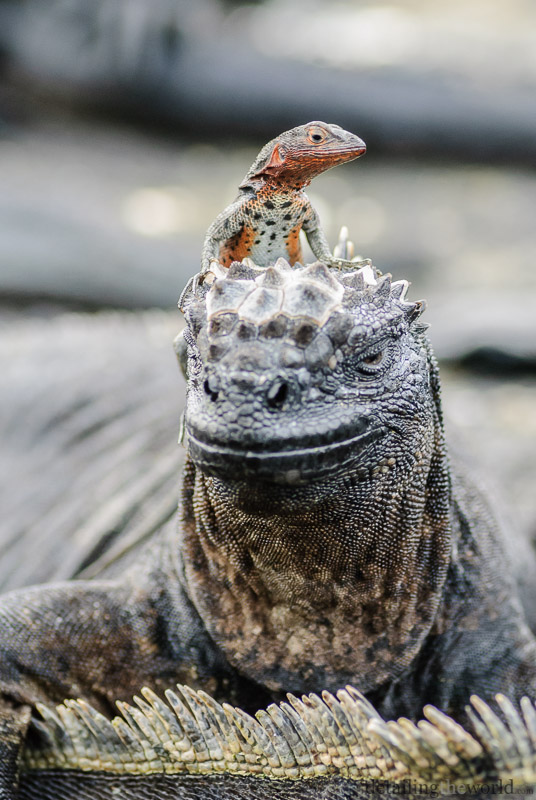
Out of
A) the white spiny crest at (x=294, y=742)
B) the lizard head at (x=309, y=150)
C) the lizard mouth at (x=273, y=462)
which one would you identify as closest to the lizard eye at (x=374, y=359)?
the lizard mouth at (x=273, y=462)

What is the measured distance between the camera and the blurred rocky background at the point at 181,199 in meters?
5.48

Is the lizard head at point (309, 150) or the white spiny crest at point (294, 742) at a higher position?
the lizard head at point (309, 150)

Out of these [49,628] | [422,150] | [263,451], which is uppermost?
[422,150]

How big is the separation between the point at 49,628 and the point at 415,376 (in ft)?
5.20

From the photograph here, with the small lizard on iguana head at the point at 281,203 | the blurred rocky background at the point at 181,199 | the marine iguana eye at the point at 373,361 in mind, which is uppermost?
the blurred rocky background at the point at 181,199

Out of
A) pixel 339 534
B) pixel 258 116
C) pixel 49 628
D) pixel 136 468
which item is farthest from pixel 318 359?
pixel 258 116

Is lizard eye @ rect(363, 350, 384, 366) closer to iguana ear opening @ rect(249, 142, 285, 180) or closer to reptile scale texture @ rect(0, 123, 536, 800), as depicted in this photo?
reptile scale texture @ rect(0, 123, 536, 800)

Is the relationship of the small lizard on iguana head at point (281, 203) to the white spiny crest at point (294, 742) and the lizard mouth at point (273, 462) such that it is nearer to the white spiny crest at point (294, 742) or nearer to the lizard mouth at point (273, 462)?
the lizard mouth at point (273, 462)

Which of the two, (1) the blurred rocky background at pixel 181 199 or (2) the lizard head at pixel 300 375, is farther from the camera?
(1) the blurred rocky background at pixel 181 199

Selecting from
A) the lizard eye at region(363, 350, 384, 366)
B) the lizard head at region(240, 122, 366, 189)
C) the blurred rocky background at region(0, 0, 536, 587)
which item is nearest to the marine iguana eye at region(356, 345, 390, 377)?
the lizard eye at region(363, 350, 384, 366)

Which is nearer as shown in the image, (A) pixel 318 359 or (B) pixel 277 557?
(A) pixel 318 359

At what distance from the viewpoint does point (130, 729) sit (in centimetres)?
325

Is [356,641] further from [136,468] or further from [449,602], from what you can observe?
[136,468]

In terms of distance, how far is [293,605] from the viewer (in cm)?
327
